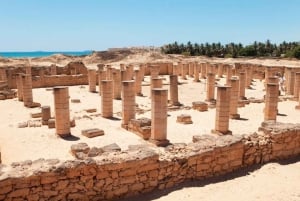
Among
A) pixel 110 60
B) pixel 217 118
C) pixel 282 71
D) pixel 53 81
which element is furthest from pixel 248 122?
pixel 110 60

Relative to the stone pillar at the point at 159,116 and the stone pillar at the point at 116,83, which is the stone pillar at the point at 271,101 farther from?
the stone pillar at the point at 116,83

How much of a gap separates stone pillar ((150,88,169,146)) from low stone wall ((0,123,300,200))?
126 inches

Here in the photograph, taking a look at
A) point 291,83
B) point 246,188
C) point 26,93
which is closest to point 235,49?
point 291,83

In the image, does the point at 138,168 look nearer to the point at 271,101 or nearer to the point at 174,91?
the point at 271,101

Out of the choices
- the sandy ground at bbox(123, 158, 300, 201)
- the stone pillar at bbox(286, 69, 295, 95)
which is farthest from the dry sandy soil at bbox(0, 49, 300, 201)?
the stone pillar at bbox(286, 69, 295, 95)

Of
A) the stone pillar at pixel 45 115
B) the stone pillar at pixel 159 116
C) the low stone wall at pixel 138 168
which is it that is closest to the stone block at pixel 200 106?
the stone pillar at pixel 159 116

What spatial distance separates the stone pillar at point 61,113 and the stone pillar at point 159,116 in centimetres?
423

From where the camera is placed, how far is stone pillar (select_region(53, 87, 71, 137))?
1449 cm

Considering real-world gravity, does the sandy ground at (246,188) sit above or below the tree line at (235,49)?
below

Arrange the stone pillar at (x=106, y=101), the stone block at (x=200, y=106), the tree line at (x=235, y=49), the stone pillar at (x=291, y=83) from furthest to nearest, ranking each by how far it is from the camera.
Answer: the tree line at (x=235, y=49) < the stone pillar at (x=291, y=83) < the stone block at (x=200, y=106) < the stone pillar at (x=106, y=101)

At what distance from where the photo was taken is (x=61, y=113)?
14547 millimetres

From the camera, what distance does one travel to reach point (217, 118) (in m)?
14.5

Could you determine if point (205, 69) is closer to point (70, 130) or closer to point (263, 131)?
point (70, 130)

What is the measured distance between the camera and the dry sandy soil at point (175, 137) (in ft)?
25.9
